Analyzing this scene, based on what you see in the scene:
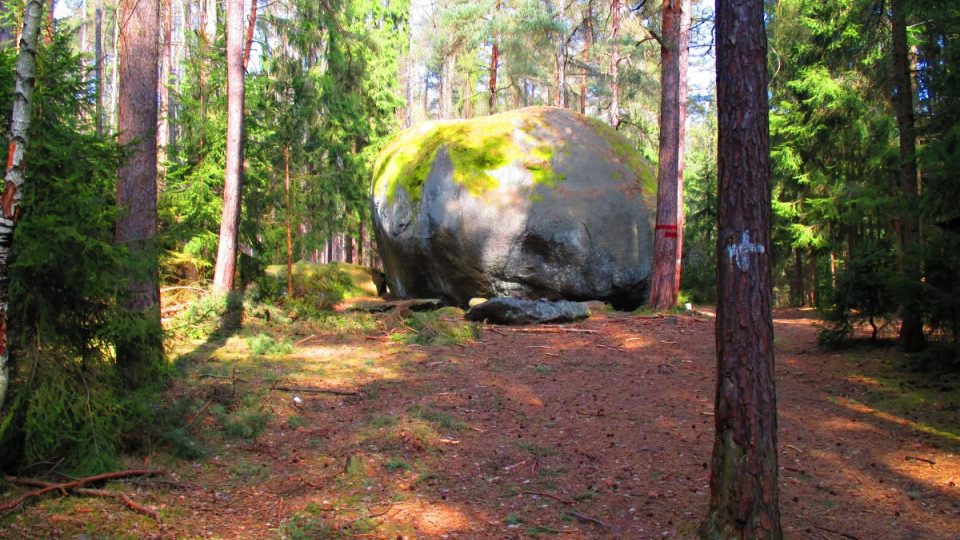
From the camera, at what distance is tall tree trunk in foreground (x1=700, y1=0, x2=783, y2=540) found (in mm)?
3969

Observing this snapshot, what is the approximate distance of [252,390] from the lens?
719 cm

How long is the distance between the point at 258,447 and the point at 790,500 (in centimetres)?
453

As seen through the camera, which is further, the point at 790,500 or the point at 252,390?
the point at 252,390

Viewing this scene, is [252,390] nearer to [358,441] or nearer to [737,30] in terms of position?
[358,441]

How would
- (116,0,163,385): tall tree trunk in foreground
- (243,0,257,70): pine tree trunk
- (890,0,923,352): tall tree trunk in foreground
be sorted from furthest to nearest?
(243,0,257,70): pine tree trunk < (890,0,923,352): tall tree trunk in foreground < (116,0,163,385): tall tree trunk in foreground

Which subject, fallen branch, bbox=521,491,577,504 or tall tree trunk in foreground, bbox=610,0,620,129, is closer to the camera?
fallen branch, bbox=521,491,577,504

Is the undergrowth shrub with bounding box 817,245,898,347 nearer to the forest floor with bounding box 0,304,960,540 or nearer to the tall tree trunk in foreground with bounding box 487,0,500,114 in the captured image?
the forest floor with bounding box 0,304,960,540

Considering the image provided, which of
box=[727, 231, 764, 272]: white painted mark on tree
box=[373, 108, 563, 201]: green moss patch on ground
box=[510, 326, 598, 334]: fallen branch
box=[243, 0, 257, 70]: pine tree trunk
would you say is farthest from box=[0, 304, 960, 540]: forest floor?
box=[243, 0, 257, 70]: pine tree trunk

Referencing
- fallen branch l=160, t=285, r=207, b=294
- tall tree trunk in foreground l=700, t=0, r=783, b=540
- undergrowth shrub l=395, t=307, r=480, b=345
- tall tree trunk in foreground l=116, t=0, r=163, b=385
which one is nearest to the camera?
tall tree trunk in foreground l=700, t=0, r=783, b=540

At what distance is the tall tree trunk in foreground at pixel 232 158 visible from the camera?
12.2 m

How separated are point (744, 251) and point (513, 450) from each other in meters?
3.07

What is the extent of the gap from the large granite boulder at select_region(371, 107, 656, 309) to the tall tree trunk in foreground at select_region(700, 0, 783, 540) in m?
8.87

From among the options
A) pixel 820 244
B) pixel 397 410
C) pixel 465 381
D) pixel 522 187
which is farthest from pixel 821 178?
pixel 397 410

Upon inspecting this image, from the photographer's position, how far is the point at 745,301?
13.1 feet
